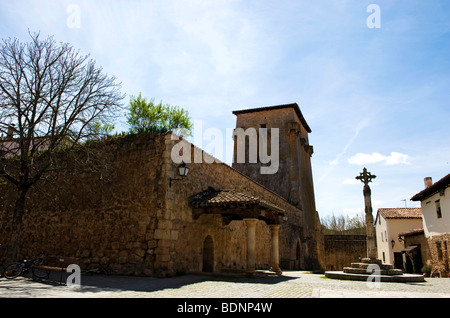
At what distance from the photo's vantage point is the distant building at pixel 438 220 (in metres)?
16.0

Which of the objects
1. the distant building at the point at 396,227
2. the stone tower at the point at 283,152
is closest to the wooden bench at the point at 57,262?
the stone tower at the point at 283,152

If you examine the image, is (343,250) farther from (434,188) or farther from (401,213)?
(434,188)

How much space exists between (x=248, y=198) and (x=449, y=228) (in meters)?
12.0

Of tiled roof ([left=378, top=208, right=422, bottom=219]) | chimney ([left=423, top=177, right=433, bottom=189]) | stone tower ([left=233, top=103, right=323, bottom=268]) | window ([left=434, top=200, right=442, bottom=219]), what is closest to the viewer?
window ([left=434, top=200, right=442, bottom=219])

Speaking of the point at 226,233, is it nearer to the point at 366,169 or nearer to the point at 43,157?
the point at 366,169

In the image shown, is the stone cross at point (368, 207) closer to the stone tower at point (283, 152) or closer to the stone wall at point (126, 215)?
the stone wall at point (126, 215)

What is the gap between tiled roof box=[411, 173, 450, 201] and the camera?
15.5 meters

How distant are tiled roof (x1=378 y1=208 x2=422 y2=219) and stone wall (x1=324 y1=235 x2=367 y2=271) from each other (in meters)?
3.21

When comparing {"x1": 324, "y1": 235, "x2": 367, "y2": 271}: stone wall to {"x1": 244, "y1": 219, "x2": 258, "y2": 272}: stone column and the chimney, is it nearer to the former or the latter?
the chimney

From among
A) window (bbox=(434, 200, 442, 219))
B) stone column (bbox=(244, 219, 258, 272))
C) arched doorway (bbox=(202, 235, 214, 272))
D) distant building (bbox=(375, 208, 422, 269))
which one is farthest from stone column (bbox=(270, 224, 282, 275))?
distant building (bbox=(375, 208, 422, 269))

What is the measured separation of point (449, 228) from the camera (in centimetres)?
1585

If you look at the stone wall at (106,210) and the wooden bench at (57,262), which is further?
the stone wall at (106,210)
